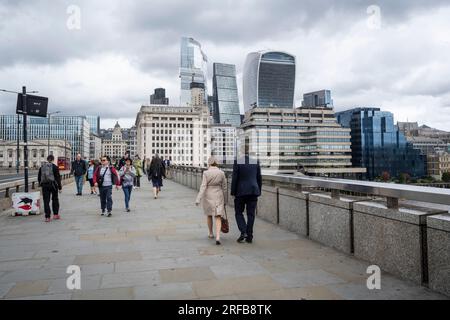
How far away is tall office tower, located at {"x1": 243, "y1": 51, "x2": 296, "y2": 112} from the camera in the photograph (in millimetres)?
183125

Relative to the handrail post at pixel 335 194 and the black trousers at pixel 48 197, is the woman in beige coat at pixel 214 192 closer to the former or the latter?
the handrail post at pixel 335 194

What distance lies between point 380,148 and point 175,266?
158792mm

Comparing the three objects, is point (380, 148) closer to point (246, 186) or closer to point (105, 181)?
point (105, 181)

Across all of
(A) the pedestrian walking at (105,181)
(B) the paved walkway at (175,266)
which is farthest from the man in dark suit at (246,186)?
(A) the pedestrian walking at (105,181)

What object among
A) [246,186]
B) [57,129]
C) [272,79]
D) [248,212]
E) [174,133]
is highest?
[272,79]

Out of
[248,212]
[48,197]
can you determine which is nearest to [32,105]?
[48,197]

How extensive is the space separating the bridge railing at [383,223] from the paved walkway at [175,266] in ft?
0.67

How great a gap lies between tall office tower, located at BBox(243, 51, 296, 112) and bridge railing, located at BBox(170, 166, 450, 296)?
178 meters

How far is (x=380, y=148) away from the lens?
15012cm

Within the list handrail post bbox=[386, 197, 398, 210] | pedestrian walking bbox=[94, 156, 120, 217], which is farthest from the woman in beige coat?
pedestrian walking bbox=[94, 156, 120, 217]

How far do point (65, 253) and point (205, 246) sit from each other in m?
2.39

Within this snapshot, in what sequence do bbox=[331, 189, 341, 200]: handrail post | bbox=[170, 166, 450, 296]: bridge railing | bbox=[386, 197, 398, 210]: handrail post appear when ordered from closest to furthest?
bbox=[170, 166, 450, 296]: bridge railing, bbox=[386, 197, 398, 210]: handrail post, bbox=[331, 189, 341, 200]: handrail post

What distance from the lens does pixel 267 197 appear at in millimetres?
9273

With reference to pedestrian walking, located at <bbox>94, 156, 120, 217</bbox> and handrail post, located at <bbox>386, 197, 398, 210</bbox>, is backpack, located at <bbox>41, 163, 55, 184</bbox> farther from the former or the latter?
handrail post, located at <bbox>386, 197, 398, 210</bbox>
